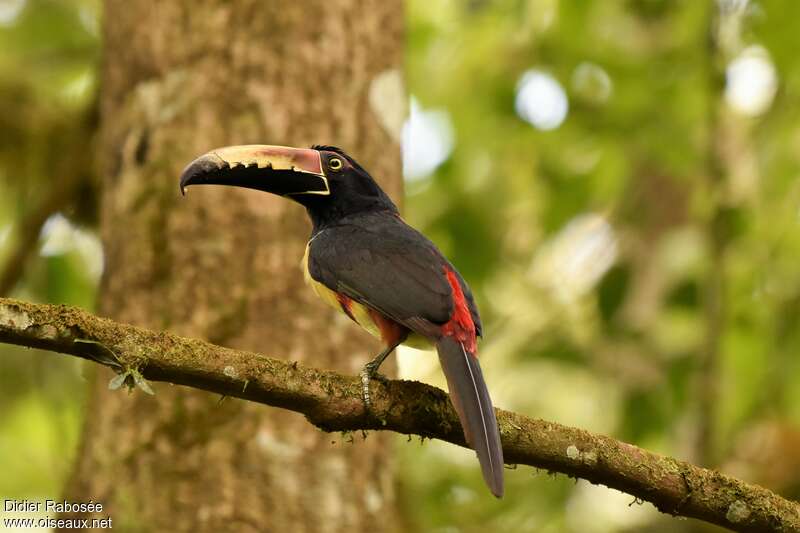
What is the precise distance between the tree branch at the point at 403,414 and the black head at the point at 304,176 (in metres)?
0.98

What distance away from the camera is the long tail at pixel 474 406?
2629 mm

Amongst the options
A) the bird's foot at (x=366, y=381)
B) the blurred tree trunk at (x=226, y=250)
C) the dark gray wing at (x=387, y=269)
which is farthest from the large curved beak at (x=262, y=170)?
the bird's foot at (x=366, y=381)

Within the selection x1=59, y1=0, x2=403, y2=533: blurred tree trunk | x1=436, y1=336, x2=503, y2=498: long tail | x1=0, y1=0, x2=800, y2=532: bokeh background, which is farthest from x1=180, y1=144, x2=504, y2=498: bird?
x1=0, y1=0, x2=800, y2=532: bokeh background

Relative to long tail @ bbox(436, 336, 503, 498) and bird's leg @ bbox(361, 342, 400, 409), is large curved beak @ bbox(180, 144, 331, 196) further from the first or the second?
long tail @ bbox(436, 336, 503, 498)

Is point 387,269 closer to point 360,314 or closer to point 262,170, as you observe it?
point 360,314

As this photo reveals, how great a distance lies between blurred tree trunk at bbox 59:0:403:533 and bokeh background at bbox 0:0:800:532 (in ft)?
2.74

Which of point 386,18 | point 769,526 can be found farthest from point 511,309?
point 769,526

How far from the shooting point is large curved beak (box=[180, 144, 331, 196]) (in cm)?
343

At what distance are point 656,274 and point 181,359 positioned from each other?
15.0ft

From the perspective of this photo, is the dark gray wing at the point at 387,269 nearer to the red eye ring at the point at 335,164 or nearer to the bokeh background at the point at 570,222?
the red eye ring at the point at 335,164

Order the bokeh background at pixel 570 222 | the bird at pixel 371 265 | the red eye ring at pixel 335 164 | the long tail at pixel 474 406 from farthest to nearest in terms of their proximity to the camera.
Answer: the bokeh background at pixel 570 222, the red eye ring at pixel 335 164, the bird at pixel 371 265, the long tail at pixel 474 406

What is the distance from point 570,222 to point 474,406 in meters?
3.42

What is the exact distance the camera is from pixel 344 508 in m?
3.81

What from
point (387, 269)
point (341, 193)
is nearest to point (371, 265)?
point (387, 269)
